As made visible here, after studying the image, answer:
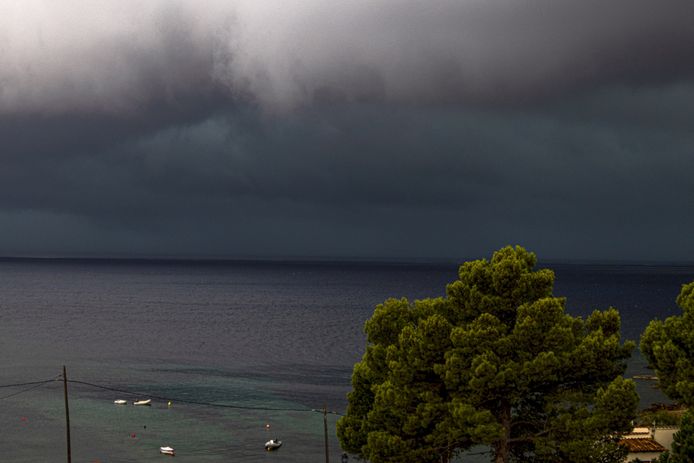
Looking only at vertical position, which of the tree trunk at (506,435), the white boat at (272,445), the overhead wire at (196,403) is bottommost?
the white boat at (272,445)

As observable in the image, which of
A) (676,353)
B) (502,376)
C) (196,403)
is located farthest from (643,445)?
(196,403)

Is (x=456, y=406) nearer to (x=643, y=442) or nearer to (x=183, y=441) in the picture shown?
(x=643, y=442)

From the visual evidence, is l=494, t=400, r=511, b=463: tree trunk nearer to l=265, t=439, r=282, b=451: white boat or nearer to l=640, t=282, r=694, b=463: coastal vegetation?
l=640, t=282, r=694, b=463: coastal vegetation

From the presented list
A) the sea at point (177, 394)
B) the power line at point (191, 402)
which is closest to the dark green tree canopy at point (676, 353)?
the sea at point (177, 394)

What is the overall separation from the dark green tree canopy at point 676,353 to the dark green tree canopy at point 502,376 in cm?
217

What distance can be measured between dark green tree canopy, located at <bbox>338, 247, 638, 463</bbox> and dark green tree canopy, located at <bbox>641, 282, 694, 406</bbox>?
2.17 m

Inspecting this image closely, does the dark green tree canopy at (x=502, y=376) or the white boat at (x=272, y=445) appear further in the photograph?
the white boat at (x=272, y=445)

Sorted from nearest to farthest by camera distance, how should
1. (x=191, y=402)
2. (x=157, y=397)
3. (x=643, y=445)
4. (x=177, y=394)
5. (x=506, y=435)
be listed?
(x=506, y=435), (x=643, y=445), (x=191, y=402), (x=157, y=397), (x=177, y=394)

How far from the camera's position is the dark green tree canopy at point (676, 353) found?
1416 inches

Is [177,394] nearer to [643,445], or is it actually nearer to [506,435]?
[643,445]

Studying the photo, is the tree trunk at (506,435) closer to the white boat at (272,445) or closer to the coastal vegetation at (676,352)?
the coastal vegetation at (676,352)

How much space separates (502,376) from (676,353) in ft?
33.6

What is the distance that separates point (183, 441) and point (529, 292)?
5916cm

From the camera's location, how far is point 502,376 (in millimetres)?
33875
